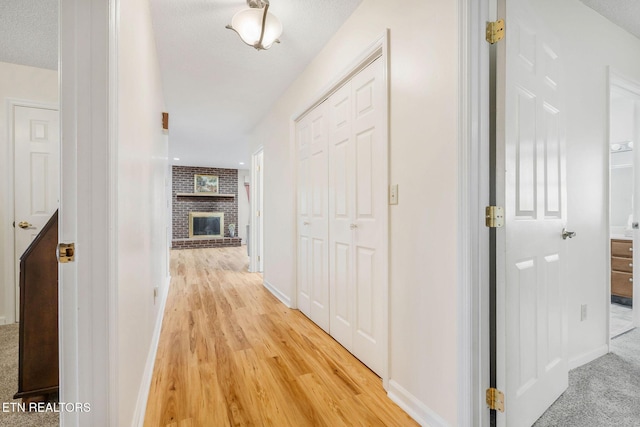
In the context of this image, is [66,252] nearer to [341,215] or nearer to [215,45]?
[341,215]

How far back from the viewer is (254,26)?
1.89 meters

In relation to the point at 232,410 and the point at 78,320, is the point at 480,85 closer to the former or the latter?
the point at 78,320

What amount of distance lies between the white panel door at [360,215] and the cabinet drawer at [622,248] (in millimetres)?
3043

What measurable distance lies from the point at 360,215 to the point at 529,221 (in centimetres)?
98

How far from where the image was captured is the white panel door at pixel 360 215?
178 cm

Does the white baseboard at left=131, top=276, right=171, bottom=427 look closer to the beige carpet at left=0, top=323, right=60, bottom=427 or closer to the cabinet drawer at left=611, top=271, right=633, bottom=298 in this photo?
the beige carpet at left=0, top=323, right=60, bottom=427

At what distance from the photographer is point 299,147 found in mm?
3041

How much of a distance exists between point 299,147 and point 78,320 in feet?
8.07

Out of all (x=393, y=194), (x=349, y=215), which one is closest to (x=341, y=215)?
(x=349, y=215)

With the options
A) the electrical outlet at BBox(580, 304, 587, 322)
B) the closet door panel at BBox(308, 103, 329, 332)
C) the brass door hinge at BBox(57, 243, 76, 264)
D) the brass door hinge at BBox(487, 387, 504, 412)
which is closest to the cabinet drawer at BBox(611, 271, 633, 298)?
the electrical outlet at BBox(580, 304, 587, 322)

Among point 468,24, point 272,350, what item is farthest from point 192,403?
point 468,24

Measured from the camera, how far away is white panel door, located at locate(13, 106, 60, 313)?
2756 millimetres

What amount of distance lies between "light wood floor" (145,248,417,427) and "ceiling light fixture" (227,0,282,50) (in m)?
2.26

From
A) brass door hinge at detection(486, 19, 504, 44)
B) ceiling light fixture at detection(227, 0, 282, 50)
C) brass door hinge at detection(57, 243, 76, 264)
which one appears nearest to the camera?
brass door hinge at detection(57, 243, 76, 264)
